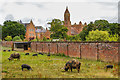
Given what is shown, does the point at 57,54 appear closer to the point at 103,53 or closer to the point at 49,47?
the point at 49,47

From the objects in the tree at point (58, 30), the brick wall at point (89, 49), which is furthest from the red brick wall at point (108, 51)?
the tree at point (58, 30)

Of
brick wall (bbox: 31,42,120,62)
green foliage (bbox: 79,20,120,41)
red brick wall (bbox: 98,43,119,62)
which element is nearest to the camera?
red brick wall (bbox: 98,43,119,62)

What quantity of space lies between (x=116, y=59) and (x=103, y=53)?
194cm

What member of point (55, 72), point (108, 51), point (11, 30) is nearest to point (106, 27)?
point (108, 51)

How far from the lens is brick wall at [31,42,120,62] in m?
17.0

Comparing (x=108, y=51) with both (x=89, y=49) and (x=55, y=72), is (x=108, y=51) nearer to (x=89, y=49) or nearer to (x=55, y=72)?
(x=89, y=49)

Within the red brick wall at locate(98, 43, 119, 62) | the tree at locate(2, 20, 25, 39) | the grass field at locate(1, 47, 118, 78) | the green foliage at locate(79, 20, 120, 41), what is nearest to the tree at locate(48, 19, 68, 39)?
the tree at locate(2, 20, 25, 39)

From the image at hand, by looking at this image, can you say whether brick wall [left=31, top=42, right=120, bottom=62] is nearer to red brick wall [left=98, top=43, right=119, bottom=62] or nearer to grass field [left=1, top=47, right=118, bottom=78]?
red brick wall [left=98, top=43, right=119, bottom=62]

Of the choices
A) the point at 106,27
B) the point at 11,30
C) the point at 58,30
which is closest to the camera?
the point at 106,27

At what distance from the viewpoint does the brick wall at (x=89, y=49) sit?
55.9 ft

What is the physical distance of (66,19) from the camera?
10769cm

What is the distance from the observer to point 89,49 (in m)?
20.1

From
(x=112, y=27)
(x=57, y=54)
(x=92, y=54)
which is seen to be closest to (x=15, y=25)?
(x=112, y=27)

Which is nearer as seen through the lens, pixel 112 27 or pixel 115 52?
pixel 115 52
